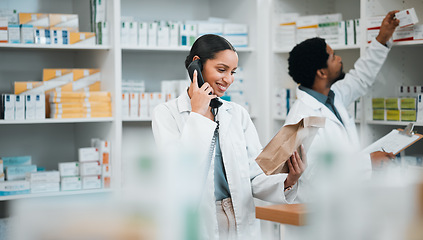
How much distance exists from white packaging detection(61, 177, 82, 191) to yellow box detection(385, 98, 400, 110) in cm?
210

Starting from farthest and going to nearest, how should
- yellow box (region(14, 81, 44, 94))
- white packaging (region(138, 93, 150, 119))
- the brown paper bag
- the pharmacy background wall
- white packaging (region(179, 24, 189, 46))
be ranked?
1. white packaging (region(179, 24, 189, 46))
2. white packaging (region(138, 93, 150, 119))
3. yellow box (region(14, 81, 44, 94))
4. the pharmacy background wall
5. the brown paper bag

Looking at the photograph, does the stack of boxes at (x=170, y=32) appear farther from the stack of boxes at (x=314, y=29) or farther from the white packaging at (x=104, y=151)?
the white packaging at (x=104, y=151)

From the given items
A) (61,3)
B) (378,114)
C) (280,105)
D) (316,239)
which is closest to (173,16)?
(61,3)

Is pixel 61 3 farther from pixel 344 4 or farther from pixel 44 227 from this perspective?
pixel 44 227

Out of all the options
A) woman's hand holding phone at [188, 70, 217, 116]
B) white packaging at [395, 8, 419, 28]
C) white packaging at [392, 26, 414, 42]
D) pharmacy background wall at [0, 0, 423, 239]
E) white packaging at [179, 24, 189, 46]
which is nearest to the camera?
woman's hand holding phone at [188, 70, 217, 116]

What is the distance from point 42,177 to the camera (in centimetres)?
343

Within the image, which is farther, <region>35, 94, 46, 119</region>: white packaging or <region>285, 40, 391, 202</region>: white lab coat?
<region>35, 94, 46, 119</region>: white packaging

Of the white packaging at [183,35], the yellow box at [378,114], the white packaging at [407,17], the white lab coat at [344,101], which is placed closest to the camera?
the white lab coat at [344,101]

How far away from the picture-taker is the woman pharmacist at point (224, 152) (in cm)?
201

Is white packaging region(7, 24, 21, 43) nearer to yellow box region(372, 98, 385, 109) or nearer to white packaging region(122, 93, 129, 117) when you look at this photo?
white packaging region(122, 93, 129, 117)

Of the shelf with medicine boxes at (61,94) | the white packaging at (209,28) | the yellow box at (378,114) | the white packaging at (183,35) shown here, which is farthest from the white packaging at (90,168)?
the yellow box at (378,114)

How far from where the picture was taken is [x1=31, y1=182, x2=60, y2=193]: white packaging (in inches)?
134

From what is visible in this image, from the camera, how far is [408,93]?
10.2ft

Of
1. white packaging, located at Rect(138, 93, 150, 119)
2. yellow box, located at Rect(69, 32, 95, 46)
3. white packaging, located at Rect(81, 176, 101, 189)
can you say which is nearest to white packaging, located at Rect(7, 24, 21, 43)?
yellow box, located at Rect(69, 32, 95, 46)
